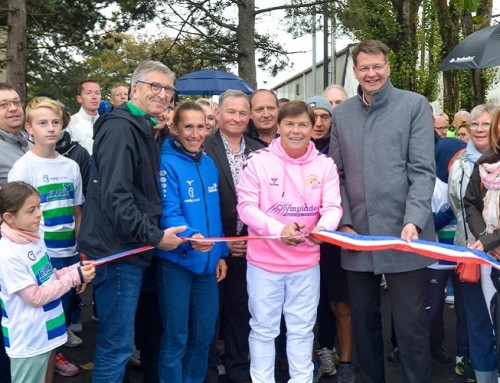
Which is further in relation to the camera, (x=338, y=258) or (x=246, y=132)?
(x=246, y=132)

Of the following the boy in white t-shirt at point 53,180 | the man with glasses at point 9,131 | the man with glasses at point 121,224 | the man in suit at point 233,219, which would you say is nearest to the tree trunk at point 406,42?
the man in suit at point 233,219

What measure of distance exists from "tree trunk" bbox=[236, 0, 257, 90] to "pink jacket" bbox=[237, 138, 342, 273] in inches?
442

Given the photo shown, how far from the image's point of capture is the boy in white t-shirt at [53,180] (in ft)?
13.6

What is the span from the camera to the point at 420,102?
396 cm

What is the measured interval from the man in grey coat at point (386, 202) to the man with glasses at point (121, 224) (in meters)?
1.27

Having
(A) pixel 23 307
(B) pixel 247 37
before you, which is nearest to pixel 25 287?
(A) pixel 23 307

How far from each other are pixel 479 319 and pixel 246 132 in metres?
2.32

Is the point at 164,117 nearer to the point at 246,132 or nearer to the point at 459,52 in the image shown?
the point at 246,132

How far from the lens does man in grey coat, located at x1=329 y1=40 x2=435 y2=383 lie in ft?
12.7

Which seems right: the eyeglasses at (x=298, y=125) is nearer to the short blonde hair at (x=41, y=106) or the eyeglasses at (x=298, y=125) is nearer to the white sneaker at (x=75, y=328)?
the short blonde hair at (x=41, y=106)

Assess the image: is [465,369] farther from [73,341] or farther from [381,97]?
[73,341]

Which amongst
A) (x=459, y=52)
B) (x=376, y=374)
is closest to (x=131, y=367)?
(x=376, y=374)

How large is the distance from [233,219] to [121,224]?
1.18 metres

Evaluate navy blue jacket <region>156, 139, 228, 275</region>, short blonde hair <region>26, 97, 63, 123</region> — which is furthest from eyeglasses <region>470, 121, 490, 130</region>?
short blonde hair <region>26, 97, 63, 123</region>
